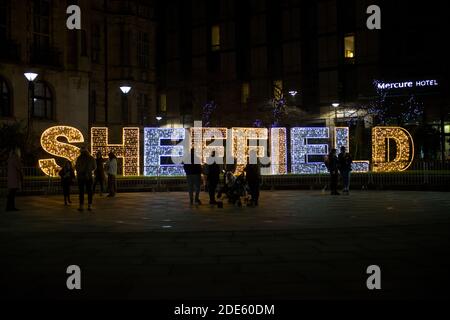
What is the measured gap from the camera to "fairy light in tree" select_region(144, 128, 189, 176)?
28203 millimetres

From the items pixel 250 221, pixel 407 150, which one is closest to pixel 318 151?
pixel 407 150

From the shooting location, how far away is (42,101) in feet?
121

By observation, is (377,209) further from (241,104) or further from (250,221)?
(241,104)

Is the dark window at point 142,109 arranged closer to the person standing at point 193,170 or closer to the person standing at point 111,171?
the person standing at point 111,171

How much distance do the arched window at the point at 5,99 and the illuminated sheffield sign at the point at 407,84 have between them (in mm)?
30258

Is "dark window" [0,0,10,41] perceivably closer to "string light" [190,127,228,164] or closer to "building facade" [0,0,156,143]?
"building facade" [0,0,156,143]

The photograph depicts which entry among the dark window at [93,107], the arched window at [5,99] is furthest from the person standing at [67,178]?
the dark window at [93,107]

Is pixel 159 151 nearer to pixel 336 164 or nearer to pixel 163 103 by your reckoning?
pixel 336 164

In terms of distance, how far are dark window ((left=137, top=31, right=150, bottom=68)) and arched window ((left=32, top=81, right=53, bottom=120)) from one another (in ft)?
52.3

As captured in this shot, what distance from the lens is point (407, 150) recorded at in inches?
1147

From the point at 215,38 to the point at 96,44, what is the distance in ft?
64.5

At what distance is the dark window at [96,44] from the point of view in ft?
160

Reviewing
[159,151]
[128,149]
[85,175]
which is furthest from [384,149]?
[85,175]
